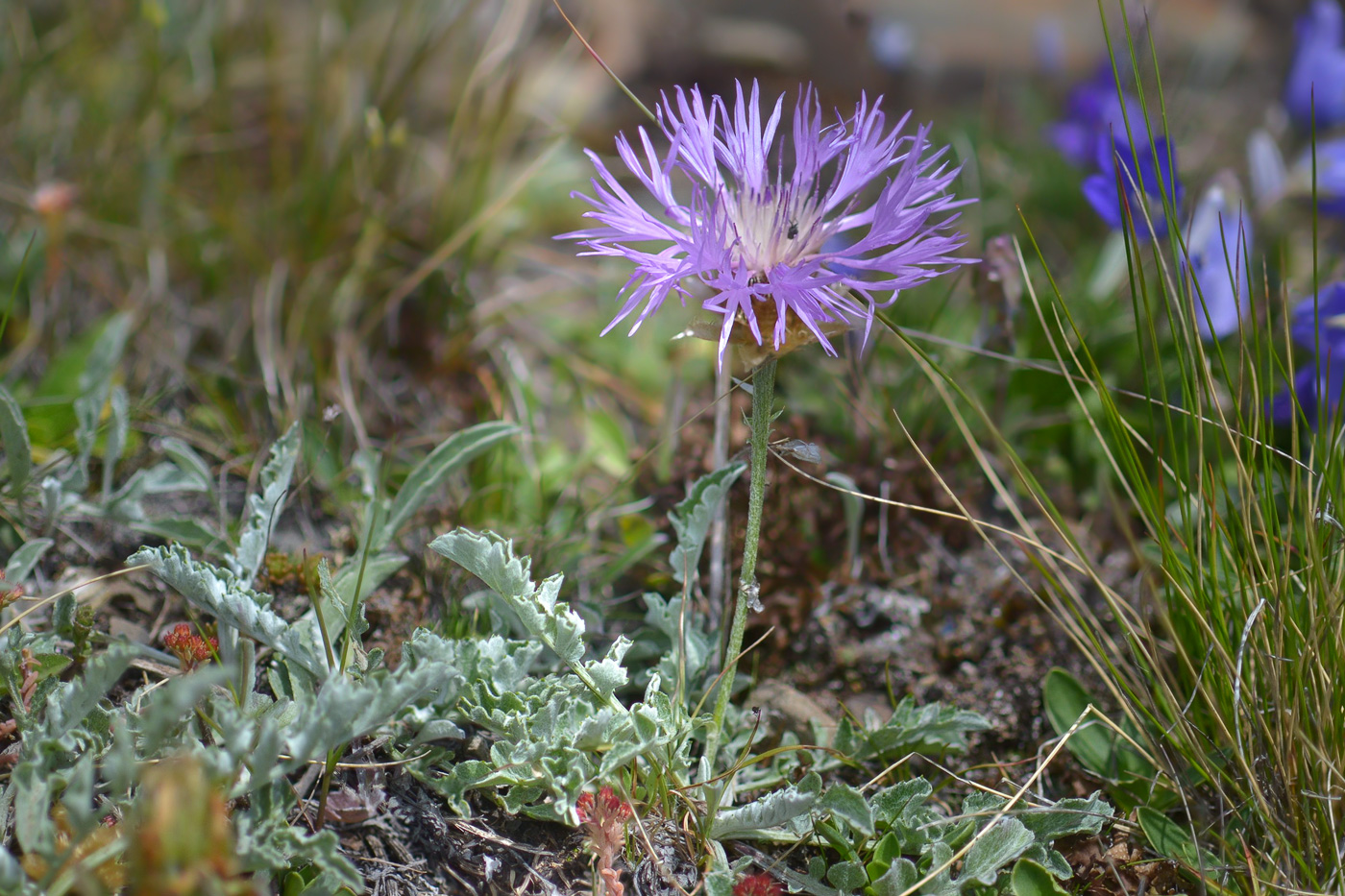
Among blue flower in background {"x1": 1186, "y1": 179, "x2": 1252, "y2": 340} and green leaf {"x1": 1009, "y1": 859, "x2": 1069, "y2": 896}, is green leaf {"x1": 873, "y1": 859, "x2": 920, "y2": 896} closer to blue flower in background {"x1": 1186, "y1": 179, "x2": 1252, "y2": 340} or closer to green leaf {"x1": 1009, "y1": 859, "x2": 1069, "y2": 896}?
green leaf {"x1": 1009, "y1": 859, "x2": 1069, "y2": 896}

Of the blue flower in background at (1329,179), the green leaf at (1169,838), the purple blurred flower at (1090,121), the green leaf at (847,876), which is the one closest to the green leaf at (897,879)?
the green leaf at (847,876)

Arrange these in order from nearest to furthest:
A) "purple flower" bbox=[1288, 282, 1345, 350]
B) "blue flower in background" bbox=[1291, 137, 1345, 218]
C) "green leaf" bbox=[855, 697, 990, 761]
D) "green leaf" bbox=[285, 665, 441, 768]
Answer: "green leaf" bbox=[285, 665, 441, 768] < "green leaf" bbox=[855, 697, 990, 761] < "purple flower" bbox=[1288, 282, 1345, 350] < "blue flower in background" bbox=[1291, 137, 1345, 218]

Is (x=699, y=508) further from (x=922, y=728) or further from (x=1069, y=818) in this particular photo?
(x=1069, y=818)

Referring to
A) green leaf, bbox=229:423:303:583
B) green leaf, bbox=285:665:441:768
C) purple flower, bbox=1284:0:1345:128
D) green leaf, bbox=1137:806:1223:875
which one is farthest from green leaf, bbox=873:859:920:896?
purple flower, bbox=1284:0:1345:128

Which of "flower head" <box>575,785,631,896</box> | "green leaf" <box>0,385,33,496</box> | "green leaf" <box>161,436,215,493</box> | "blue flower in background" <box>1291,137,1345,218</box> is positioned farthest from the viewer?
"blue flower in background" <box>1291,137,1345,218</box>

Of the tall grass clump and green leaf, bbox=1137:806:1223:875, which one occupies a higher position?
the tall grass clump

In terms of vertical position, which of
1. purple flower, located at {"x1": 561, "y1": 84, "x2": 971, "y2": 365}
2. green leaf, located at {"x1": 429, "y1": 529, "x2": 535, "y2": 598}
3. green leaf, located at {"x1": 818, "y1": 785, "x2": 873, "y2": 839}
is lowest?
green leaf, located at {"x1": 818, "y1": 785, "x2": 873, "y2": 839}

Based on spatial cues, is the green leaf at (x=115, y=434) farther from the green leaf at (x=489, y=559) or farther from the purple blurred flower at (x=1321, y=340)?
the purple blurred flower at (x=1321, y=340)
